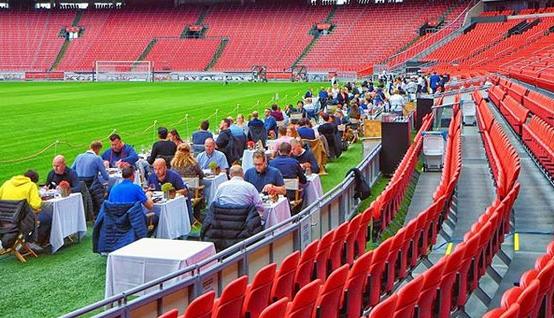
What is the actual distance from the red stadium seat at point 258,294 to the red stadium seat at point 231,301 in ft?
0.47

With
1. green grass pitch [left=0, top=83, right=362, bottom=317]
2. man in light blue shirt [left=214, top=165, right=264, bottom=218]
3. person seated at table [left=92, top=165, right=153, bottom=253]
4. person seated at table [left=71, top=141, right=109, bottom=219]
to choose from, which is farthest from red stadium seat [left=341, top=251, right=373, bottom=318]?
person seated at table [left=71, top=141, right=109, bottom=219]

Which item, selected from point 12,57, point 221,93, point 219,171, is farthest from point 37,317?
point 12,57

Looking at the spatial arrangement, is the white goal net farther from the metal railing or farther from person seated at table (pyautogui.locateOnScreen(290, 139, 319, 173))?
the metal railing

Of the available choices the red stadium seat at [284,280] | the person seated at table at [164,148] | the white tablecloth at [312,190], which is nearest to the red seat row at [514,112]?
the white tablecloth at [312,190]

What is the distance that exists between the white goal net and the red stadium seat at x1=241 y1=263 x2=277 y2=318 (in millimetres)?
53324

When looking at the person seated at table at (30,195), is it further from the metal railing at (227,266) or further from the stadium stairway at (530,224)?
the stadium stairway at (530,224)

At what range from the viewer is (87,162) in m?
11.8

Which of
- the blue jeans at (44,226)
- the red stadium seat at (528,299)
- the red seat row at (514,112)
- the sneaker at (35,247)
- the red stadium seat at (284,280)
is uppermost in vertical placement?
the red seat row at (514,112)

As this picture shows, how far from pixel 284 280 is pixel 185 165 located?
593 cm

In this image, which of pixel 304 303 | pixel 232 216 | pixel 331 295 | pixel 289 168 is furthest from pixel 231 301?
pixel 289 168

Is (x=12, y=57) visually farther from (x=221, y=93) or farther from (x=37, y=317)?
(x=37, y=317)

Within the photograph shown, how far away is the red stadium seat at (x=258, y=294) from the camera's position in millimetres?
5758

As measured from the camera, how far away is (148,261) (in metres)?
7.37

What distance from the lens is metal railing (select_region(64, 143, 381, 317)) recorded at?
573 centimetres
